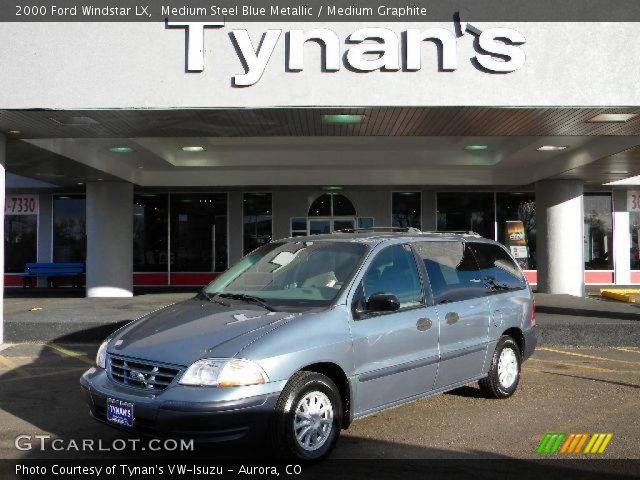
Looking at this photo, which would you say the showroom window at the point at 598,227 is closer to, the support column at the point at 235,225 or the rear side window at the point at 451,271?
the support column at the point at 235,225

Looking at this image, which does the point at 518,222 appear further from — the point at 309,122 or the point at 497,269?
the point at 497,269

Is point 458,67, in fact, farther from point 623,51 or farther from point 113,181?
point 113,181

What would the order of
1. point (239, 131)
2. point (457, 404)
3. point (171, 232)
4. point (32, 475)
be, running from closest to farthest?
point (32, 475) → point (457, 404) → point (239, 131) → point (171, 232)

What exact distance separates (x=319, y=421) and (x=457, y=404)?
232 cm

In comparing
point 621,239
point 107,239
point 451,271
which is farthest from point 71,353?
point 621,239

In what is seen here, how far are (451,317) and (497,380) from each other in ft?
3.79

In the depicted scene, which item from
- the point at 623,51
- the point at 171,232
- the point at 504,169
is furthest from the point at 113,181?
the point at 623,51

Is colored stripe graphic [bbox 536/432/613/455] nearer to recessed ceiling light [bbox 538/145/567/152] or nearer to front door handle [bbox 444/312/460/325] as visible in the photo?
front door handle [bbox 444/312/460/325]

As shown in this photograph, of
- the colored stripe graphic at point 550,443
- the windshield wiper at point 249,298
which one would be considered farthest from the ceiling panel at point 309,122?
the colored stripe graphic at point 550,443

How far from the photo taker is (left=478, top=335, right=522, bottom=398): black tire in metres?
6.46

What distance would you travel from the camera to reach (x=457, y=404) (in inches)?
253

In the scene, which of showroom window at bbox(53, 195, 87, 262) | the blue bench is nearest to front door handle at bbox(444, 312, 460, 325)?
the blue bench

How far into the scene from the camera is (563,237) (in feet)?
53.8

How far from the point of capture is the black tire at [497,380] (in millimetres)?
6461
